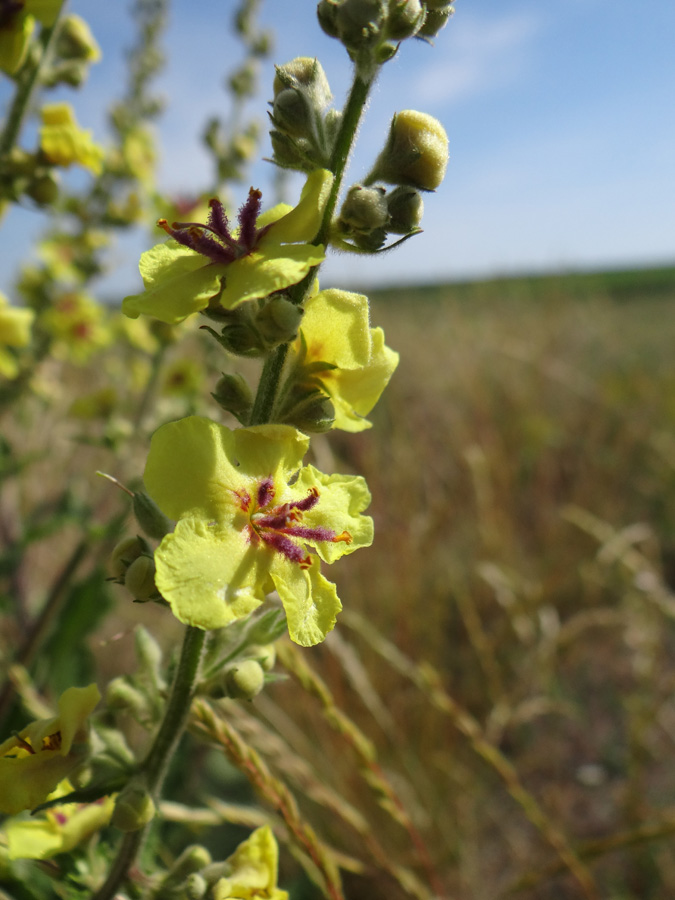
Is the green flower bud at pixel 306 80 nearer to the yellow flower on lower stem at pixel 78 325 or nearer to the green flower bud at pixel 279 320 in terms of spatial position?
the green flower bud at pixel 279 320

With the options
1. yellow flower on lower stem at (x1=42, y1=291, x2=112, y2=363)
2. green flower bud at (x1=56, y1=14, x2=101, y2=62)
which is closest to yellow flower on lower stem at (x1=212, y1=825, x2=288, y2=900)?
green flower bud at (x1=56, y1=14, x2=101, y2=62)

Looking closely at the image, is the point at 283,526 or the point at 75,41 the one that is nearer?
the point at 283,526

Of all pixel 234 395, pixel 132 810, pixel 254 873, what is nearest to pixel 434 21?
pixel 234 395

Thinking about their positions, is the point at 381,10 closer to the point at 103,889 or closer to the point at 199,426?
the point at 199,426

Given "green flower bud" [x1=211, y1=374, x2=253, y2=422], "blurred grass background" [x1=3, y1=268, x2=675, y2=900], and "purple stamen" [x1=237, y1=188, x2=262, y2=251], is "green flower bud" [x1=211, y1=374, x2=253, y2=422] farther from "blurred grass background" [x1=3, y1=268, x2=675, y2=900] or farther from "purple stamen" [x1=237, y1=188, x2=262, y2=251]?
"blurred grass background" [x1=3, y1=268, x2=675, y2=900]

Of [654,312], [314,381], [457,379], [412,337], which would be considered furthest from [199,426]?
[654,312]

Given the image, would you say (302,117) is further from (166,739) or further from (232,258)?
(166,739)

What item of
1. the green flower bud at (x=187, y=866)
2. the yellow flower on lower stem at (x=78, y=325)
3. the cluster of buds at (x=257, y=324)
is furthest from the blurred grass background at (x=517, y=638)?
the yellow flower on lower stem at (x=78, y=325)
